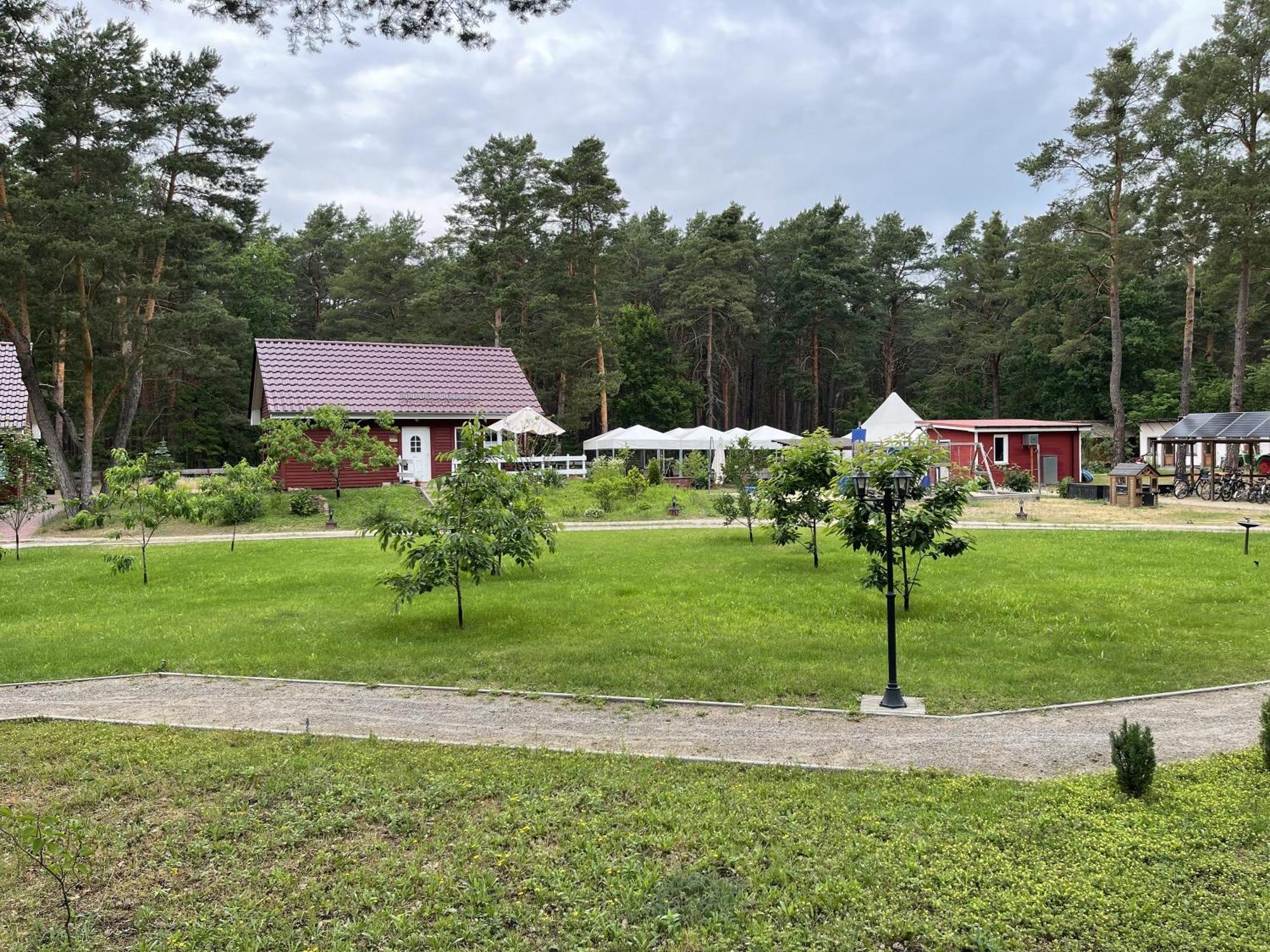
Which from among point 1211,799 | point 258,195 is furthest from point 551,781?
point 258,195

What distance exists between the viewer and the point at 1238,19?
26344 mm

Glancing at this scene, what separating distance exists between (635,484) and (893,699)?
55.4 feet

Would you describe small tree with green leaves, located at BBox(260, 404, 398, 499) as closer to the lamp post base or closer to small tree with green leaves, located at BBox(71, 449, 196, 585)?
small tree with green leaves, located at BBox(71, 449, 196, 585)

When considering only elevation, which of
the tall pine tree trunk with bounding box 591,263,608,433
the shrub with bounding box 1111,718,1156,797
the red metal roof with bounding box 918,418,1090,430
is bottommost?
the shrub with bounding box 1111,718,1156,797

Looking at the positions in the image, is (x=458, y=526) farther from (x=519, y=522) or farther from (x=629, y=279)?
(x=629, y=279)

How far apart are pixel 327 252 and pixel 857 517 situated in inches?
2037

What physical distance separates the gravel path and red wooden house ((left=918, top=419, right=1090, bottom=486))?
2545cm

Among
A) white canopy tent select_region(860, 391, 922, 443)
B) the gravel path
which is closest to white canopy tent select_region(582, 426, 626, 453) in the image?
white canopy tent select_region(860, 391, 922, 443)

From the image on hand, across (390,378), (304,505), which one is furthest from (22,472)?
(390,378)

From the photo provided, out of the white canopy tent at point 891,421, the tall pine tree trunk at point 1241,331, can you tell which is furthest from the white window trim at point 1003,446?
the tall pine tree trunk at point 1241,331

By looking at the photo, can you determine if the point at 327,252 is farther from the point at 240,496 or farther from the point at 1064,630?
the point at 1064,630

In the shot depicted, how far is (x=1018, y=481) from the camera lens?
1093 inches

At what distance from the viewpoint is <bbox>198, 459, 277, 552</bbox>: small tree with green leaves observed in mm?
15250

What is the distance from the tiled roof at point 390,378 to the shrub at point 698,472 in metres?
5.99
